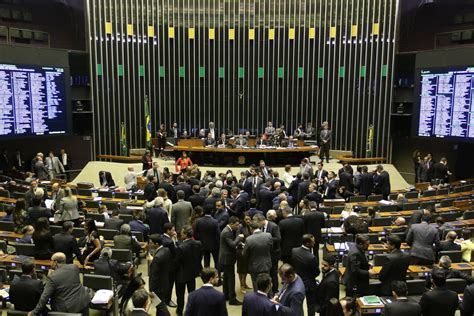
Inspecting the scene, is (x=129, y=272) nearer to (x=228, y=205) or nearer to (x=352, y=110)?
(x=228, y=205)

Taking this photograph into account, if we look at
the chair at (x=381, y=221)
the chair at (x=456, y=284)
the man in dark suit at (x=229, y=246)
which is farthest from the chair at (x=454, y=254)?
the man in dark suit at (x=229, y=246)

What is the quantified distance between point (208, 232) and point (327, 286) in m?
2.49

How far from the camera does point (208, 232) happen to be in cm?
705

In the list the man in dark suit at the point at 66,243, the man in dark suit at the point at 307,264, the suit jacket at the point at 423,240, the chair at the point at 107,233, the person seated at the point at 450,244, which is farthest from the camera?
the chair at the point at 107,233

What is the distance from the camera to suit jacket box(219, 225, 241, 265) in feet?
21.3

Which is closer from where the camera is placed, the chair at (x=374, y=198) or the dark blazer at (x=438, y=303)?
the dark blazer at (x=438, y=303)

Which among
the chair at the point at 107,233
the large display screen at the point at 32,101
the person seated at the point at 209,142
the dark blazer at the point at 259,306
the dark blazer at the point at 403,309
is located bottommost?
the chair at the point at 107,233

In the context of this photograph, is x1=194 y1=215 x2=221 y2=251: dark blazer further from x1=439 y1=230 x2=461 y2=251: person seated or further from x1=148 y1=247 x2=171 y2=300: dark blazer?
x1=439 y1=230 x2=461 y2=251: person seated

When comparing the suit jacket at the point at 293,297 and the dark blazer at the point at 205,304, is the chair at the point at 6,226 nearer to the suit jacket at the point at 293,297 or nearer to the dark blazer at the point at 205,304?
the dark blazer at the point at 205,304

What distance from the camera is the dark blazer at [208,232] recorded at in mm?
7016

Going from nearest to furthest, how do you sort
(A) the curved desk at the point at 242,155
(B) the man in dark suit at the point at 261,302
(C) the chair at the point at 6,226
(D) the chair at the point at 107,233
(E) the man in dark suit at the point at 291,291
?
(B) the man in dark suit at the point at 261,302
(E) the man in dark suit at the point at 291,291
(D) the chair at the point at 107,233
(C) the chair at the point at 6,226
(A) the curved desk at the point at 242,155

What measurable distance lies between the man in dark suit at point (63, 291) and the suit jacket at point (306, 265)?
2487mm

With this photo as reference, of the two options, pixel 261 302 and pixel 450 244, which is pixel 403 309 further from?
pixel 450 244

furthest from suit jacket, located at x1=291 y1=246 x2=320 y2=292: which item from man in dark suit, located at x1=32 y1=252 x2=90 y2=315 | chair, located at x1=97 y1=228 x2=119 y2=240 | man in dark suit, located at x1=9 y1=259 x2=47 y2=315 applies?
chair, located at x1=97 y1=228 x2=119 y2=240
